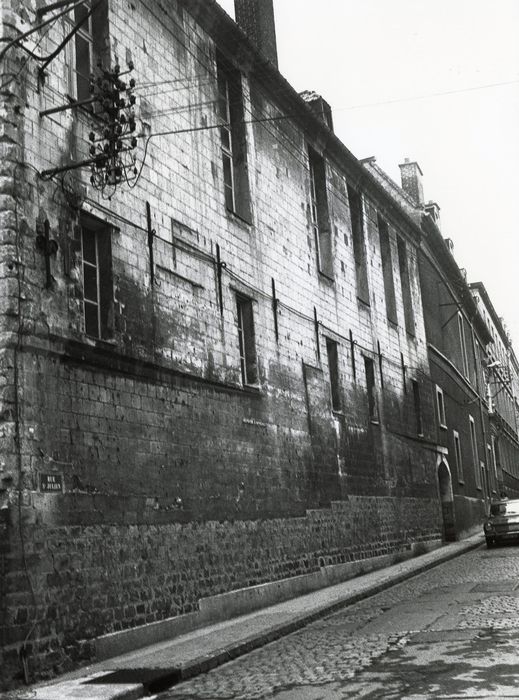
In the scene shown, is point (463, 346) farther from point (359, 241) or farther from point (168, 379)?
point (168, 379)

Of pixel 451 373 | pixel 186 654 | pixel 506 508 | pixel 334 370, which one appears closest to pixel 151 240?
pixel 186 654

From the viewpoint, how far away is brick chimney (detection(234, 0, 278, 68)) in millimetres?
19375

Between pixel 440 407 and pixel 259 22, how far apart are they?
1431 centimetres

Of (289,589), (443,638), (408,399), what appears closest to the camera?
(443,638)

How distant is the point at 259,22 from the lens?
1947cm

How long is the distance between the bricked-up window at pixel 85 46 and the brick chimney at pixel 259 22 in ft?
27.2

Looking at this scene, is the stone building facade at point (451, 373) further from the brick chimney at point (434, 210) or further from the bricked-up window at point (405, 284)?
the bricked-up window at point (405, 284)

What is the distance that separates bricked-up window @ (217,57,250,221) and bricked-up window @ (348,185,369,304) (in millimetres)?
6590

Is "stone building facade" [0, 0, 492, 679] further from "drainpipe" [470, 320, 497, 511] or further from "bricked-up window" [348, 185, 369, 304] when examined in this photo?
"drainpipe" [470, 320, 497, 511]

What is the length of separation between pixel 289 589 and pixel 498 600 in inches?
156

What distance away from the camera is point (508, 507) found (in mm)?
24672

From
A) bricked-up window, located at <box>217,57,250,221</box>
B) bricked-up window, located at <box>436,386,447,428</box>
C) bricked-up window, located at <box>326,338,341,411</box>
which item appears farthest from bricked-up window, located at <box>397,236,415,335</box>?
bricked-up window, located at <box>217,57,250,221</box>

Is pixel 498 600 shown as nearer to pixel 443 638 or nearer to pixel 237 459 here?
pixel 443 638

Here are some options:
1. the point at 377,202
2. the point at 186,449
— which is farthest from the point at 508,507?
the point at 186,449
